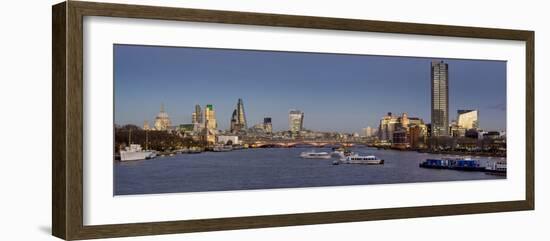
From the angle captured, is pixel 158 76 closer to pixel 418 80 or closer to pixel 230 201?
pixel 230 201

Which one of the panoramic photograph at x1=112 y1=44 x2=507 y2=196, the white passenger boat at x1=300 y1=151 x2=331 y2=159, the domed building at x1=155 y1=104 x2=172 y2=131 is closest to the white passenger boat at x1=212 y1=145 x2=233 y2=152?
the panoramic photograph at x1=112 y1=44 x2=507 y2=196

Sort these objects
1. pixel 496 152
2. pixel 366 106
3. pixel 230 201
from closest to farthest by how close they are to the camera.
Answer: pixel 230 201, pixel 366 106, pixel 496 152

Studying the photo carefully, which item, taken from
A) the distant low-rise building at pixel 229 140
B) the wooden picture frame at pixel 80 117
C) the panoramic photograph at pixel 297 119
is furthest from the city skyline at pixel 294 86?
the wooden picture frame at pixel 80 117

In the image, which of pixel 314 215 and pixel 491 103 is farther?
pixel 491 103

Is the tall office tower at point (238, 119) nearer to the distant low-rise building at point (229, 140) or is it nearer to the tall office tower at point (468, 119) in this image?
the distant low-rise building at point (229, 140)

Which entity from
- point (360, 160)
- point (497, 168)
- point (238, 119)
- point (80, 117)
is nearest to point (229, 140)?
point (238, 119)

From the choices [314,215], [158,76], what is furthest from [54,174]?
[314,215]

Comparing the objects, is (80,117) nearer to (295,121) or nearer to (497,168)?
(295,121)
